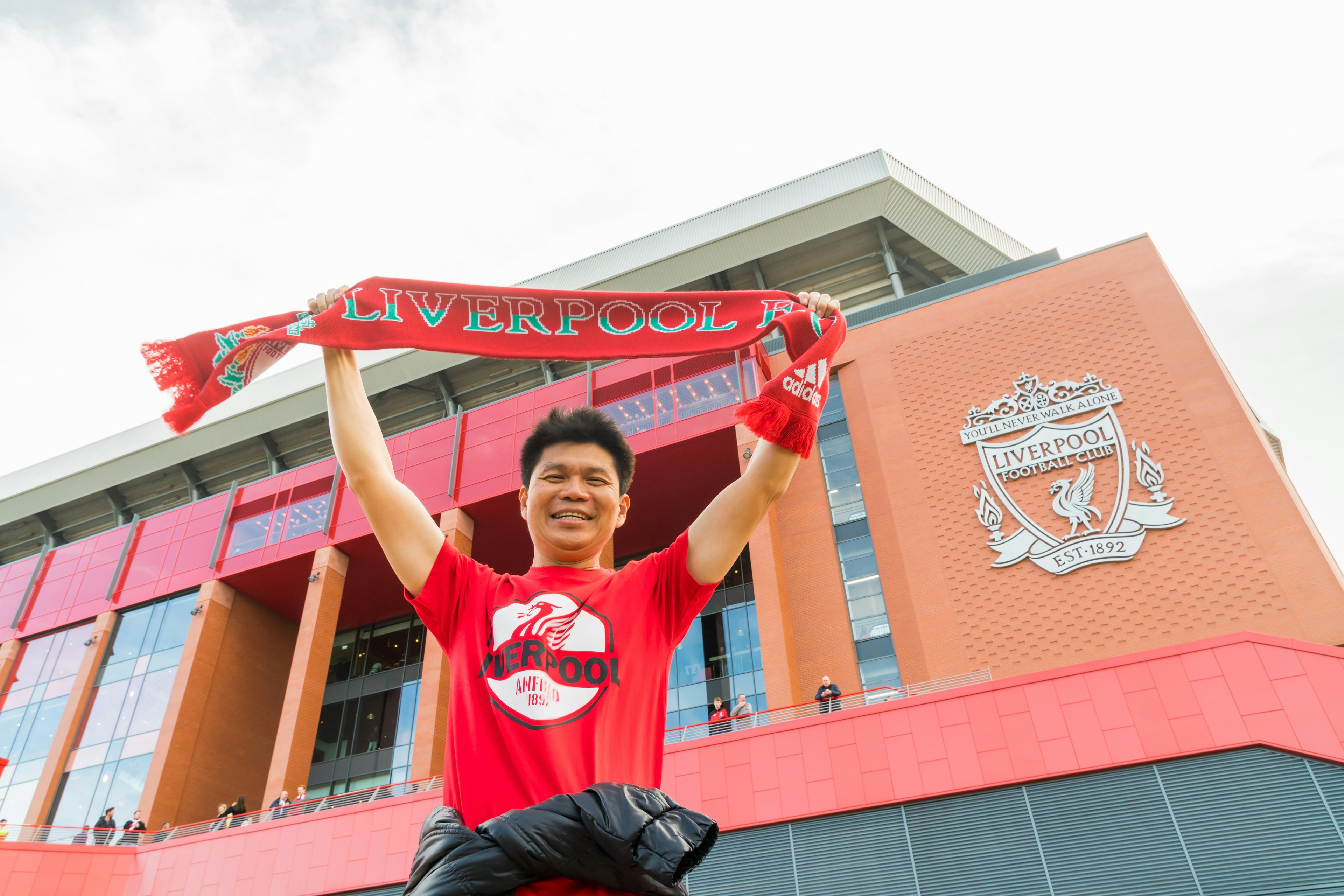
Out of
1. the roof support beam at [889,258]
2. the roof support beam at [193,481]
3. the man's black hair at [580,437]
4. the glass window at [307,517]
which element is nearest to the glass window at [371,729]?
the glass window at [307,517]

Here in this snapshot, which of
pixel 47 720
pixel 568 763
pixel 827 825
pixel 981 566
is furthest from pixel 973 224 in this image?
pixel 47 720

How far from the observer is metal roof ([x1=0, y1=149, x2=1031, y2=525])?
2828cm

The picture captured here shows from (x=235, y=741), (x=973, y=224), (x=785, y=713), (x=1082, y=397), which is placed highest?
(x=973, y=224)

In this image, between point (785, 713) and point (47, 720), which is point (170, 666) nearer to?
point (47, 720)

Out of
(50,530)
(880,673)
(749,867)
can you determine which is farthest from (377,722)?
(50,530)

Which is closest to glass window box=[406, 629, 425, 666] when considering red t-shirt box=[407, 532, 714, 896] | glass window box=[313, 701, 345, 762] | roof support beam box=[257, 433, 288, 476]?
glass window box=[313, 701, 345, 762]

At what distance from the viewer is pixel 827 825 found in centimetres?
1461

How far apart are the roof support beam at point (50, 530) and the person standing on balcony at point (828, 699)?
33.1 metres

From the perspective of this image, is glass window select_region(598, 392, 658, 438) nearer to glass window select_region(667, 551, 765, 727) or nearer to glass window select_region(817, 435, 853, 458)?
glass window select_region(817, 435, 853, 458)

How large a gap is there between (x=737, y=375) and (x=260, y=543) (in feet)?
53.3

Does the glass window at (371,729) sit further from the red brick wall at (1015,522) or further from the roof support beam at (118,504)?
the roof support beam at (118,504)

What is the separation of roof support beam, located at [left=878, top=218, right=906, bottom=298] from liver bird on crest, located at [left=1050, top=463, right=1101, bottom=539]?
982 centimetres

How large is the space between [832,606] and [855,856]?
309 inches

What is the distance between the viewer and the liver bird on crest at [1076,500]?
62.6 feet
